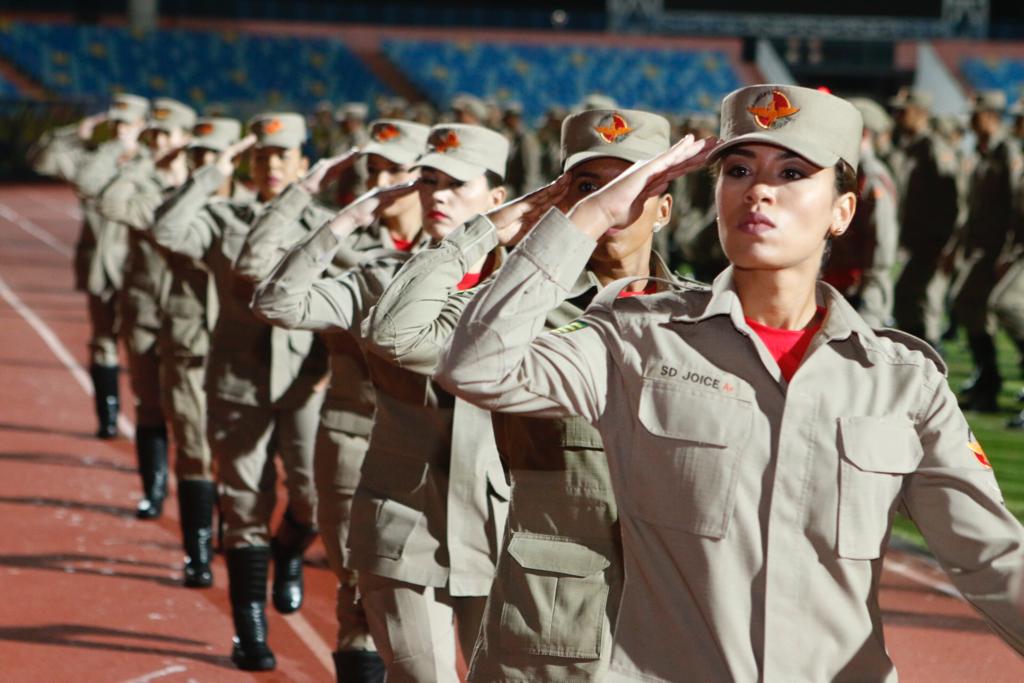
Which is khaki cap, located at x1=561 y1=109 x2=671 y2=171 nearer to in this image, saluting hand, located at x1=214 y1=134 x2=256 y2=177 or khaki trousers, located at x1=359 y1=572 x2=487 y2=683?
khaki trousers, located at x1=359 y1=572 x2=487 y2=683

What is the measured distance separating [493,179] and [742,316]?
2538mm

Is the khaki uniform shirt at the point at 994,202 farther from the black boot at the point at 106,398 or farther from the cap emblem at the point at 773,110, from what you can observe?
the cap emblem at the point at 773,110

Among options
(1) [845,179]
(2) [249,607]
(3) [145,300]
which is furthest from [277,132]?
(1) [845,179]

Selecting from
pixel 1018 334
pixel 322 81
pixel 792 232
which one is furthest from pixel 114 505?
pixel 322 81

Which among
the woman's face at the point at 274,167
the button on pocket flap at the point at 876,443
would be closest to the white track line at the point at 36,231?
the woman's face at the point at 274,167

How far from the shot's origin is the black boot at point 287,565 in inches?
294

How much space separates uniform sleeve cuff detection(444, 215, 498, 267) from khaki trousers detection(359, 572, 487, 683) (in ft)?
3.52

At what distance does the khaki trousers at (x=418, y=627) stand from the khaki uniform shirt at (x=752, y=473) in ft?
5.98

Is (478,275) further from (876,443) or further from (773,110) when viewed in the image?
(876,443)

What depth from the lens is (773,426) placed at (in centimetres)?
271

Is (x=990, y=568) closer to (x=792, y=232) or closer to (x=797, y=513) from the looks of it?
(x=797, y=513)

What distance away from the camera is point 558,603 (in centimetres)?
356

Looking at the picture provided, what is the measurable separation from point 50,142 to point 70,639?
25.6ft

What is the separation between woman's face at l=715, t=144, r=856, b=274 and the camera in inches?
111
